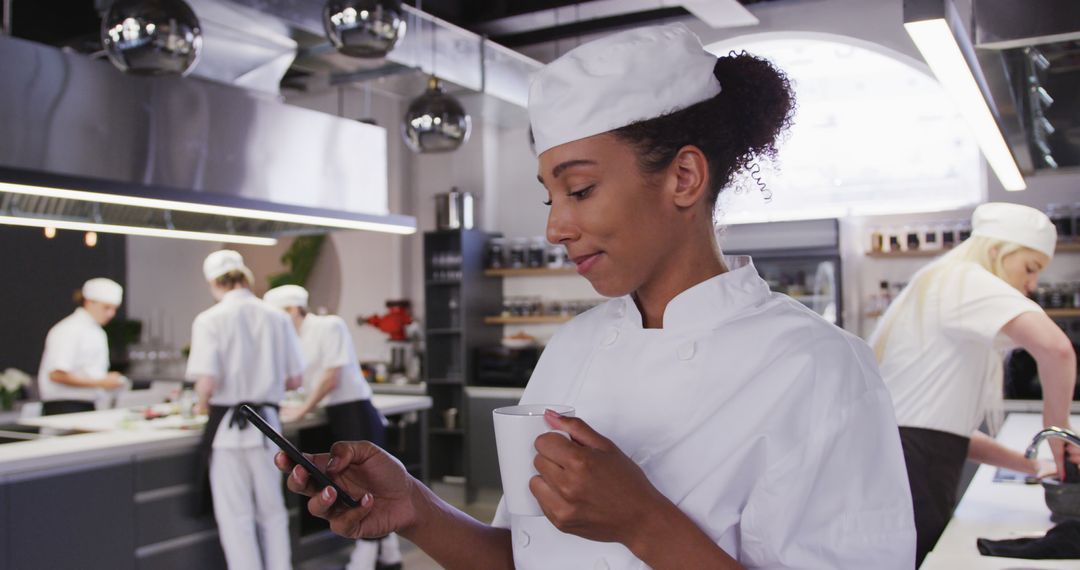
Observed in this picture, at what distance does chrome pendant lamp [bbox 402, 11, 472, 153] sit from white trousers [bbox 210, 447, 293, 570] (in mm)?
1732

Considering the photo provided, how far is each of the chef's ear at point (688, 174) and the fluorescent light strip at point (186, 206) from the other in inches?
120

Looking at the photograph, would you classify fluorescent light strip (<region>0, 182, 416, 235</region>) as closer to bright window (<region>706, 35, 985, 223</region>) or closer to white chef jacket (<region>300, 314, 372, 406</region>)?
white chef jacket (<region>300, 314, 372, 406</region>)

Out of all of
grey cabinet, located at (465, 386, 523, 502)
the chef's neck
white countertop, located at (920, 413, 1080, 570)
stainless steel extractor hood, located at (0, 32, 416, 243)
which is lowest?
grey cabinet, located at (465, 386, 523, 502)

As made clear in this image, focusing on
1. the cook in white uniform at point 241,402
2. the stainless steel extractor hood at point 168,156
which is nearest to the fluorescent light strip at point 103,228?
the stainless steel extractor hood at point 168,156

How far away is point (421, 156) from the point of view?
8406mm

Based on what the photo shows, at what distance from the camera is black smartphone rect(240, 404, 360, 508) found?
0.95 meters

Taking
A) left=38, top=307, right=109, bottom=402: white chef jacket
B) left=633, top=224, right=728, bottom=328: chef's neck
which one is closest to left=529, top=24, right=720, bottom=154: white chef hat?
left=633, top=224, right=728, bottom=328: chef's neck

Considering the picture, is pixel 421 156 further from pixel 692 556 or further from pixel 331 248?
pixel 692 556

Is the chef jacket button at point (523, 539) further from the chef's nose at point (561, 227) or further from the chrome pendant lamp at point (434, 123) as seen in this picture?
the chrome pendant lamp at point (434, 123)

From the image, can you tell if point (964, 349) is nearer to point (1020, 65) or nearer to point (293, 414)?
point (1020, 65)

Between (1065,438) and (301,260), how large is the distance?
25.0ft

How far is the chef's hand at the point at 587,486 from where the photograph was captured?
83cm

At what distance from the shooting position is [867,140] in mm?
6758

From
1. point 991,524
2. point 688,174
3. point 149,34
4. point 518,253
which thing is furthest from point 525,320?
point 688,174
